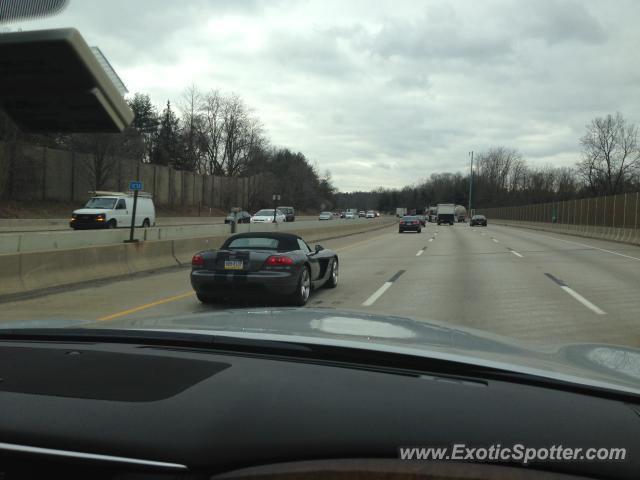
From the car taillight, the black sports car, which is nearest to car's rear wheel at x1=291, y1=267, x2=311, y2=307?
the black sports car

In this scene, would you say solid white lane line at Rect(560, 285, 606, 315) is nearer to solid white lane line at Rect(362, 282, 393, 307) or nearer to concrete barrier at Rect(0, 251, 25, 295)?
solid white lane line at Rect(362, 282, 393, 307)

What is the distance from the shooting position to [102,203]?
30000mm

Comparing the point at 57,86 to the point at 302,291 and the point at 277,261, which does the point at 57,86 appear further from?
the point at 302,291

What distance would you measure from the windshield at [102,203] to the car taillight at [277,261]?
22863 millimetres

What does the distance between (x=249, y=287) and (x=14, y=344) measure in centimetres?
667

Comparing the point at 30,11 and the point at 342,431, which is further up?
the point at 30,11

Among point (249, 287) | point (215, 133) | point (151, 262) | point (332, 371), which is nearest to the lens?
point (332, 371)

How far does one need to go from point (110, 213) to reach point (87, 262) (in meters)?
17.2

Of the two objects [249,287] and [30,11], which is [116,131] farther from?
[249,287]

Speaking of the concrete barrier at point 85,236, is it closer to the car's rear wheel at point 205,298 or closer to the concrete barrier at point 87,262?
the concrete barrier at point 87,262

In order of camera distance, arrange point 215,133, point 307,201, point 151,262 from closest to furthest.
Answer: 1. point 151,262
2. point 215,133
3. point 307,201

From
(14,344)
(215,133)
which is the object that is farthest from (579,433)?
(215,133)

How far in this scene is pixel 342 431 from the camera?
1797 mm

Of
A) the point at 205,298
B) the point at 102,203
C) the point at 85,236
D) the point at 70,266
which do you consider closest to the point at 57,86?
the point at 205,298
